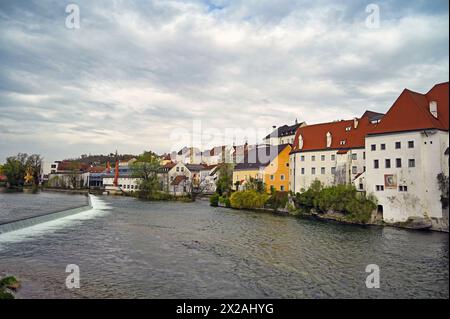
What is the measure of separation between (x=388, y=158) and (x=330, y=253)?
1486cm

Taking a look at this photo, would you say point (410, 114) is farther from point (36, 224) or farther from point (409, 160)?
point (36, 224)

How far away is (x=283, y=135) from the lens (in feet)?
237

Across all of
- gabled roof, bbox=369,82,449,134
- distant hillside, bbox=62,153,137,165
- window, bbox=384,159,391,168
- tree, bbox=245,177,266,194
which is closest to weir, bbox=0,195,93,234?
tree, bbox=245,177,266,194

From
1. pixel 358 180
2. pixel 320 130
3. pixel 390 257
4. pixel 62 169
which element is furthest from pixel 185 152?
pixel 390 257

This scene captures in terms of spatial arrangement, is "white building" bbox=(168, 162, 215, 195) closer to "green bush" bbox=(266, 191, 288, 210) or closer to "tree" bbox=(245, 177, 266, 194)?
"tree" bbox=(245, 177, 266, 194)

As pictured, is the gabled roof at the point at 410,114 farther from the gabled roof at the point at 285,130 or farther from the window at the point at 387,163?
the gabled roof at the point at 285,130

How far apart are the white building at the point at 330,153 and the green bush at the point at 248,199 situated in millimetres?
4389

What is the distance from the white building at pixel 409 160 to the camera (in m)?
24.9

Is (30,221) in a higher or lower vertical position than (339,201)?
lower

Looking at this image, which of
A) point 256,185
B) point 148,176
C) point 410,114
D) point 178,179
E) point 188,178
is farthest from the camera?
point 188,178

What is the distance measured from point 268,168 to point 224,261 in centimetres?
3456

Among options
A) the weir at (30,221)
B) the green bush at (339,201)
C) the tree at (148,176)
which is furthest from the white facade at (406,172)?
the tree at (148,176)

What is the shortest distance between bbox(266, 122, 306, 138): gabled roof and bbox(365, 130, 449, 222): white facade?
124 feet

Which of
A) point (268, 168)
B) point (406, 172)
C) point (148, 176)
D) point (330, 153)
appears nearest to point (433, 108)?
point (406, 172)
